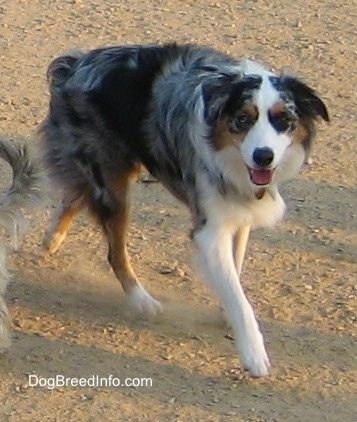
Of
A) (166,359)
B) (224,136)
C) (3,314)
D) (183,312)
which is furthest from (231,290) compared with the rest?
(3,314)

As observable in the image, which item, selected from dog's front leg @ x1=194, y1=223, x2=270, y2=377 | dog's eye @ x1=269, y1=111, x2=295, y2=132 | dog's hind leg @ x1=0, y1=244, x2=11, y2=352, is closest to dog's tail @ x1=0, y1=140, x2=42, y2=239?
dog's hind leg @ x1=0, y1=244, x2=11, y2=352

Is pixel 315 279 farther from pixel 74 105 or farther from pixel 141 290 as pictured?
pixel 74 105

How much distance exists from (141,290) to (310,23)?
4.10 meters

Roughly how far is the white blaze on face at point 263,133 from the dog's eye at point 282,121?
0.07ft

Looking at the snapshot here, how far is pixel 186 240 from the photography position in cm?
577

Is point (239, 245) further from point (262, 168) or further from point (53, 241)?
point (53, 241)

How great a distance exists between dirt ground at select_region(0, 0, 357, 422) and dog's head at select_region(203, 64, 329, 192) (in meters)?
0.84

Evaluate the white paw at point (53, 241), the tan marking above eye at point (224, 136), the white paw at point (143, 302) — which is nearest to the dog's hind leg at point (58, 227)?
the white paw at point (53, 241)

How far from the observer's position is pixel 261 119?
4496mm

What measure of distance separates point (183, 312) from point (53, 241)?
900 mm

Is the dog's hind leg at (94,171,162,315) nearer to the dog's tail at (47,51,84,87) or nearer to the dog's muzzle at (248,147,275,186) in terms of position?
the dog's tail at (47,51,84,87)

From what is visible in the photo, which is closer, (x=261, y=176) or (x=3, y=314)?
(x=261, y=176)

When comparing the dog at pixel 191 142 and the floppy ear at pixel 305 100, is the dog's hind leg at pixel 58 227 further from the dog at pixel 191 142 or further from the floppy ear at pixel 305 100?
the floppy ear at pixel 305 100

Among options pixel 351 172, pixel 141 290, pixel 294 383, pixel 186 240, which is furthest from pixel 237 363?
pixel 351 172
